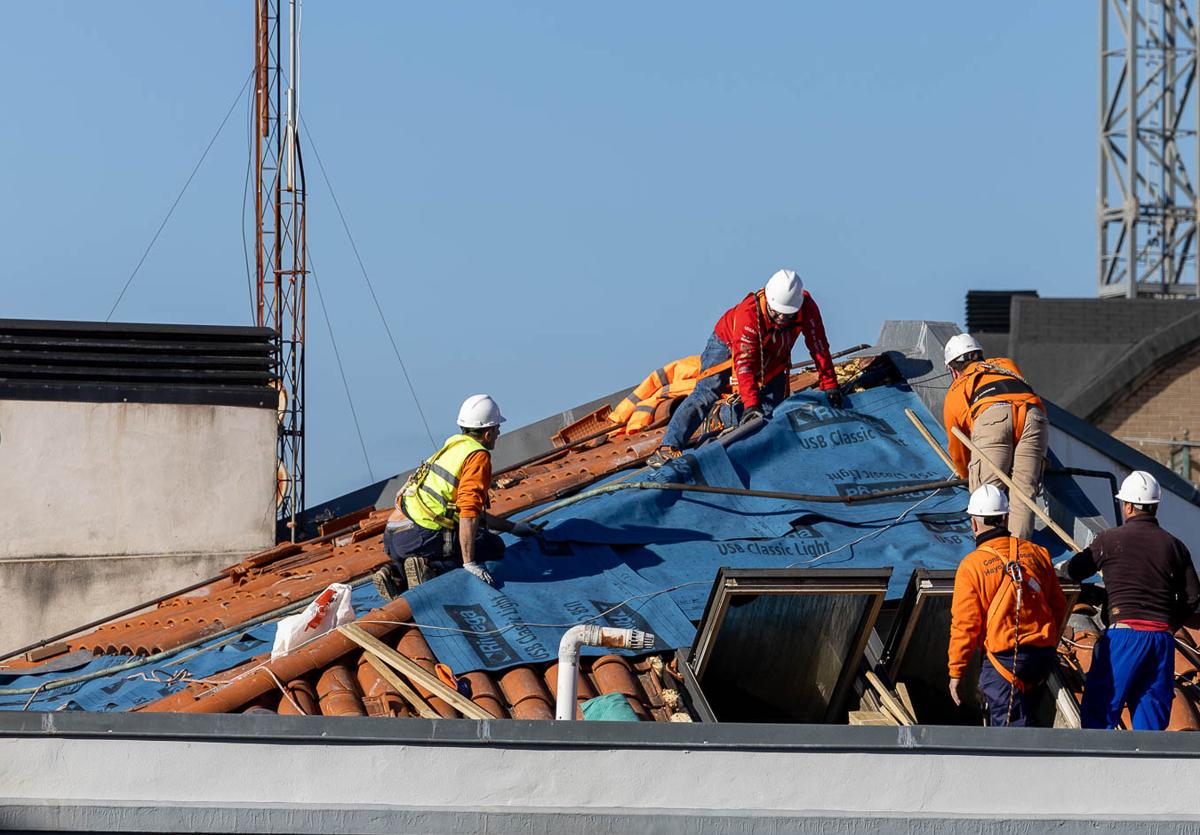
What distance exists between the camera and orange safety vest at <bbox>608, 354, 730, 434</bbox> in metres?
16.0

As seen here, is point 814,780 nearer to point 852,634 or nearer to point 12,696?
point 852,634

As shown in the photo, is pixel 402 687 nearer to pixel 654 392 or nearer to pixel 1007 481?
pixel 1007 481

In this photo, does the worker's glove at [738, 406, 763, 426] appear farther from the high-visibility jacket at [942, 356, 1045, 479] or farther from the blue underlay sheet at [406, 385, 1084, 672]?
the high-visibility jacket at [942, 356, 1045, 479]

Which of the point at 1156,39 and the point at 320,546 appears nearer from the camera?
the point at 320,546

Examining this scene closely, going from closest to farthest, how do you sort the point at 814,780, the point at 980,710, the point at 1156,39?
the point at 814,780 < the point at 980,710 < the point at 1156,39

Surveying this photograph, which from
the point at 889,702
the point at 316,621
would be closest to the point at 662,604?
the point at 889,702

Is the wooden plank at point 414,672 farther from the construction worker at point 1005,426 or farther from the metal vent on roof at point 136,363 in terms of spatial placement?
the metal vent on roof at point 136,363

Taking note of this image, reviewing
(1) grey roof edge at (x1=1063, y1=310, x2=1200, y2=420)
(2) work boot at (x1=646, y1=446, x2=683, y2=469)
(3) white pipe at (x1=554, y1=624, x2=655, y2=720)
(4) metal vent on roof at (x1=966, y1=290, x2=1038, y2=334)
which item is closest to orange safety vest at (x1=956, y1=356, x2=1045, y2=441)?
(2) work boot at (x1=646, y1=446, x2=683, y2=469)

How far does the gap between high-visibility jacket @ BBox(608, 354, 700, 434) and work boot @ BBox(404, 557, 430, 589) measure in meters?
4.84

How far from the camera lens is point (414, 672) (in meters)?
9.88

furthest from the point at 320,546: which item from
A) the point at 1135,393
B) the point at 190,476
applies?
the point at 1135,393

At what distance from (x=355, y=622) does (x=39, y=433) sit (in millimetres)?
5839

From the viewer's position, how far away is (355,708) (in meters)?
9.90

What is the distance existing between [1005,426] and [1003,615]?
9.05 feet
